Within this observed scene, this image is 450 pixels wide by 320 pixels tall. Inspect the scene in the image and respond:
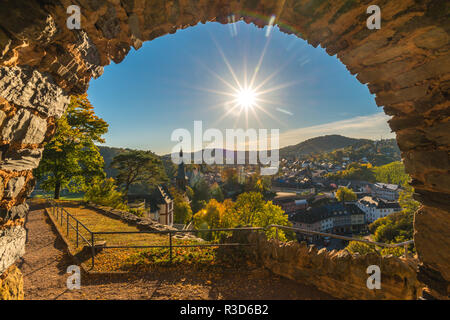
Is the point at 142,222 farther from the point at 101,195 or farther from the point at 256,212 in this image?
the point at 256,212

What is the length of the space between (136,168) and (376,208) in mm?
56941

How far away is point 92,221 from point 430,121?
44.3 ft

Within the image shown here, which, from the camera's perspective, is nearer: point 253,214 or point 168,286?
point 168,286

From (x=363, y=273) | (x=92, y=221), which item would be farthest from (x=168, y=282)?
(x=92, y=221)

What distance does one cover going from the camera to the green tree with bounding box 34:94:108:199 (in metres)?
14.6

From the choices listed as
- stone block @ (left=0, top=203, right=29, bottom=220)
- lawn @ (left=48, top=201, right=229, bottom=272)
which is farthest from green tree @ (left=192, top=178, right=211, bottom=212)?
stone block @ (left=0, top=203, right=29, bottom=220)

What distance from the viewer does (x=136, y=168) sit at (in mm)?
23484

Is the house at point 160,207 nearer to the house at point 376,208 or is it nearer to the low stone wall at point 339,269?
the low stone wall at point 339,269

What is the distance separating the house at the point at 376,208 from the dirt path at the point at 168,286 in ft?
195

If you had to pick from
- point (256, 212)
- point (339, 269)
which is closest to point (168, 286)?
point (339, 269)

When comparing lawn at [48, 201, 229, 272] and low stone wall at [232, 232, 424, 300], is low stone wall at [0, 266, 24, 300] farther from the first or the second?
low stone wall at [232, 232, 424, 300]

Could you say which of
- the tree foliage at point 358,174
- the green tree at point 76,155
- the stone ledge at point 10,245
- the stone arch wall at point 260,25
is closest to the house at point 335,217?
the green tree at point 76,155

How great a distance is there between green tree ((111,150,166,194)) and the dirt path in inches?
712

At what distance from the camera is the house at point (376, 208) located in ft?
164
